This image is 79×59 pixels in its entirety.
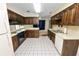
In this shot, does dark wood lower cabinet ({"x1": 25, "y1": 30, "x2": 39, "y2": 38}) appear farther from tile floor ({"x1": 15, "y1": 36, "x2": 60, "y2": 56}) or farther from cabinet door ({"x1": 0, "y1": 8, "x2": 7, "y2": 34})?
cabinet door ({"x1": 0, "y1": 8, "x2": 7, "y2": 34})

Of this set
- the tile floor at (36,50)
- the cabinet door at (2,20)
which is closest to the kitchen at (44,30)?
the tile floor at (36,50)

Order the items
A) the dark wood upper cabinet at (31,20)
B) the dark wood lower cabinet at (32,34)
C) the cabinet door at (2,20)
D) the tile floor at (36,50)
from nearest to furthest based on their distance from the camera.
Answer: the cabinet door at (2,20) < the tile floor at (36,50) < the dark wood lower cabinet at (32,34) < the dark wood upper cabinet at (31,20)

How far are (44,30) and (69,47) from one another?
884 cm

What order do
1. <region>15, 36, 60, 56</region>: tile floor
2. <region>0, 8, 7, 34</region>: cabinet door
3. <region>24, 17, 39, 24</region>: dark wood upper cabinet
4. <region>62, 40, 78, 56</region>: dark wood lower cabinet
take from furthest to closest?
<region>24, 17, 39, 24</region>: dark wood upper cabinet → <region>15, 36, 60, 56</region>: tile floor → <region>62, 40, 78, 56</region>: dark wood lower cabinet → <region>0, 8, 7, 34</region>: cabinet door

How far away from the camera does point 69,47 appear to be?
313 cm

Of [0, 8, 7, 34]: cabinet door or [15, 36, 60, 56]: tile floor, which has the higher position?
[0, 8, 7, 34]: cabinet door

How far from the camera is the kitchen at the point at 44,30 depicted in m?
3.12

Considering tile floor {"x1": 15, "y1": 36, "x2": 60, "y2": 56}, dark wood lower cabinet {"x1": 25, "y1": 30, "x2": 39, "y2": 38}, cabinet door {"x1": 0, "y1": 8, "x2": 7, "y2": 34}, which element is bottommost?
tile floor {"x1": 15, "y1": 36, "x2": 60, "y2": 56}

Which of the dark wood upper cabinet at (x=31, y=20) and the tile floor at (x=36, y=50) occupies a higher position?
the dark wood upper cabinet at (x=31, y=20)

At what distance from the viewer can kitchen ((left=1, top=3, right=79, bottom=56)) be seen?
10.2 ft

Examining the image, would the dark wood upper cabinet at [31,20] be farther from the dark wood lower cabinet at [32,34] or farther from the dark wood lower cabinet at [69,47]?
the dark wood lower cabinet at [69,47]

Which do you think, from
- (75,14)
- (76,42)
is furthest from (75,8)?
(76,42)

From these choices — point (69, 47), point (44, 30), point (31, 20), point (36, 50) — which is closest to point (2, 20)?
point (69, 47)

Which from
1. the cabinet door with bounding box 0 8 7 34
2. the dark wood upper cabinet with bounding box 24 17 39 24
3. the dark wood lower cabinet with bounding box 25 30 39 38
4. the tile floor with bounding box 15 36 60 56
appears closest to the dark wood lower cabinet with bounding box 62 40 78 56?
the tile floor with bounding box 15 36 60 56
